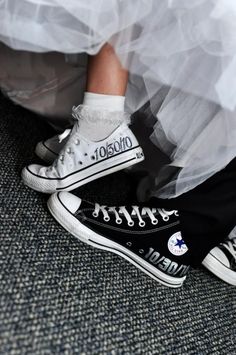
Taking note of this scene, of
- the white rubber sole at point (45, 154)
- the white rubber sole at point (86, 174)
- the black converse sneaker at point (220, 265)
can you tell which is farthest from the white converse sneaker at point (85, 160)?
the black converse sneaker at point (220, 265)

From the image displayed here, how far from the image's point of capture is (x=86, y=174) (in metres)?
0.82

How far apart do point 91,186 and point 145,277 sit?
239 mm

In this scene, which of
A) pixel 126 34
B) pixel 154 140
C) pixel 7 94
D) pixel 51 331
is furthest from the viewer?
pixel 7 94

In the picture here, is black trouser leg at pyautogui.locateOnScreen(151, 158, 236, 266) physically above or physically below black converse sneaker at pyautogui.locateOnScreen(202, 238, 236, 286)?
above

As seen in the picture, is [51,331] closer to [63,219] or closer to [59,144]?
[63,219]

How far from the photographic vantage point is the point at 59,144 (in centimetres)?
93

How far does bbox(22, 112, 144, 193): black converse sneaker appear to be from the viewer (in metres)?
0.80

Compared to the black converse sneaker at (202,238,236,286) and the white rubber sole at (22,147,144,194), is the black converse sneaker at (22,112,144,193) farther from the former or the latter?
the black converse sneaker at (202,238,236,286)

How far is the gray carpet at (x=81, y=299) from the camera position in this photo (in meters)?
0.61

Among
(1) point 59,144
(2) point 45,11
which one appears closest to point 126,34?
(2) point 45,11

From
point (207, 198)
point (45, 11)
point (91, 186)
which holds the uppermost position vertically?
point (45, 11)

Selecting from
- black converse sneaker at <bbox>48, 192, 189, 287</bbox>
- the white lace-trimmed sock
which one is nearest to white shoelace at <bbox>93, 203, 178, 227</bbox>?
black converse sneaker at <bbox>48, 192, 189, 287</bbox>

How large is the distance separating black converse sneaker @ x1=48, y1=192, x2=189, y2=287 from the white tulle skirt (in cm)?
10

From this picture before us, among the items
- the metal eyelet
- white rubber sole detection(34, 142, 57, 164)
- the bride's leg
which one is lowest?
white rubber sole detection(34, 142, 57, 164)
